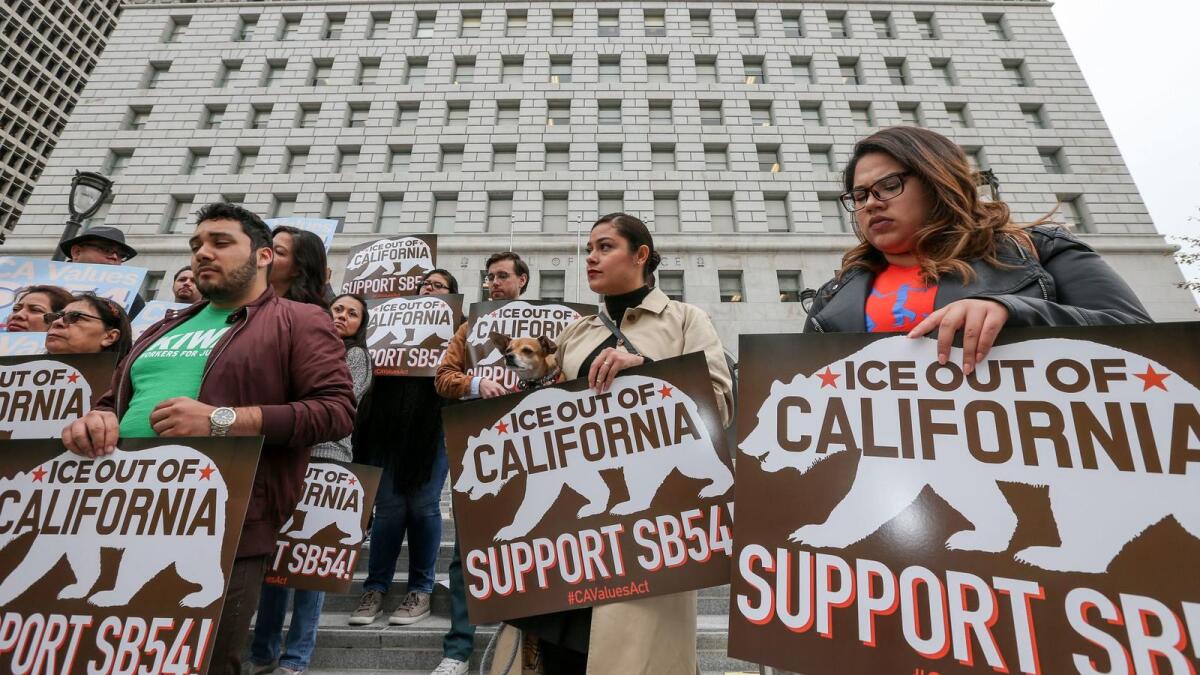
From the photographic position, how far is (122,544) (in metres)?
1.80

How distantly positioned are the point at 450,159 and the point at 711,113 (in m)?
11.6

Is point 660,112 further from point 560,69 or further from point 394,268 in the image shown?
point 394,268

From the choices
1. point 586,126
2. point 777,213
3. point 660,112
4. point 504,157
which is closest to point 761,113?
point 660,112

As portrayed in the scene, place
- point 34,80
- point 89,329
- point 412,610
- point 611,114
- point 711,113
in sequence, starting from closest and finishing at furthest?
1. point 89,329
2. point 412,610
3. point 611,114
4. point 711,113
5. point 34,80

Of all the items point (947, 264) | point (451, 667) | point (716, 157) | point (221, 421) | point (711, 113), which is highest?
point (711, 113)

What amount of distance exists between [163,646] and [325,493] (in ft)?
4.99

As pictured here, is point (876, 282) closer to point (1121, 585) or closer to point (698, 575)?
point (1121, 585)

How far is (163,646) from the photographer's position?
65.2 inches

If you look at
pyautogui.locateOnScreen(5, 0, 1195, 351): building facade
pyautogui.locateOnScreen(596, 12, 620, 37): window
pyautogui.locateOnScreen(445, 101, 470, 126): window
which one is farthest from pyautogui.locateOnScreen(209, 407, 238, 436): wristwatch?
pyautogui.locateOnScreen(596, 12, 620, 37): window

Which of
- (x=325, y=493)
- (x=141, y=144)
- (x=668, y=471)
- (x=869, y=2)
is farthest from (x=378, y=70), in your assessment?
(x=668, y=471)

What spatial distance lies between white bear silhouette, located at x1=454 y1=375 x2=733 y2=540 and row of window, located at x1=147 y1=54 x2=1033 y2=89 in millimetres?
23497

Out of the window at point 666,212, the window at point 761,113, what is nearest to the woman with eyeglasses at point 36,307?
the window at point 666,212

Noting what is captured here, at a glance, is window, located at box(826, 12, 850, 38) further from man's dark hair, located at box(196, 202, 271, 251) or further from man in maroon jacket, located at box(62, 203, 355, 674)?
man in maroon jacket, located at box(62, 203, 355, 674)

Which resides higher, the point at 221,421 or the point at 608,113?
the point at 608,113
